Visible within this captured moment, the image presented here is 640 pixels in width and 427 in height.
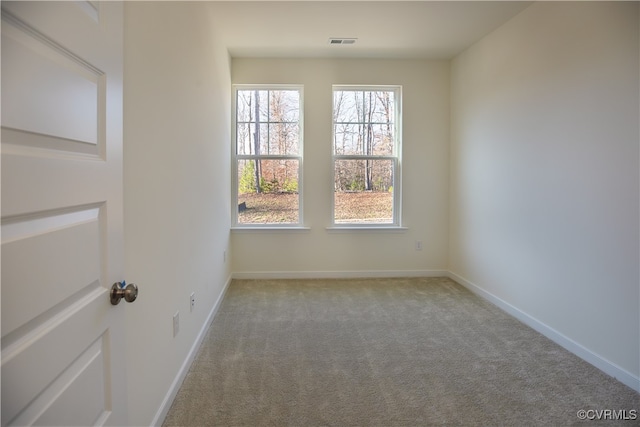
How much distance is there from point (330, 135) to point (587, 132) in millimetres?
2539

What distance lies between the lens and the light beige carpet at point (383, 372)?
170 cm

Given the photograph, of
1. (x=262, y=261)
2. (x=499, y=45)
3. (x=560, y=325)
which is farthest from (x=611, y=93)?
(x=262, y=261)

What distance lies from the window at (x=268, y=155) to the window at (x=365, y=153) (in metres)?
0.50

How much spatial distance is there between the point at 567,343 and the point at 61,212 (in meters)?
3.02

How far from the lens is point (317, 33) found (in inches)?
129

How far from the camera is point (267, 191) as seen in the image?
164 inches

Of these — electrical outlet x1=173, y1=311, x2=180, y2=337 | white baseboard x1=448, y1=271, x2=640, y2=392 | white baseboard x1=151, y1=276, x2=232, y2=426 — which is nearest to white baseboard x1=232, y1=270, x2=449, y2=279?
white baseboard x1=448, y1=271, x2=640, y2=392

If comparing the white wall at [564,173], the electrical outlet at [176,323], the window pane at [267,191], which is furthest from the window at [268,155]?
the electrical outlet at [176,323]

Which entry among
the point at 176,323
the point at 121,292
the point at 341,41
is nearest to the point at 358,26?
the point at 341,41

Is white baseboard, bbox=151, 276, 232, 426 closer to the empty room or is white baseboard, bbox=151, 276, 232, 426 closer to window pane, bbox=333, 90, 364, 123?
the empty room

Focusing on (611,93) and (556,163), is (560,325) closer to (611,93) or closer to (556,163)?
(556,163)

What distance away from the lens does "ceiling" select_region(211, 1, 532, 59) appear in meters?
2.78

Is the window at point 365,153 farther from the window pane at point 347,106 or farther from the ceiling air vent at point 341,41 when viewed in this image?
the ceiling air vent at point 341,41

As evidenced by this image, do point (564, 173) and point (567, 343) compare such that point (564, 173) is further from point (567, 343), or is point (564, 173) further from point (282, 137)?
Result: point (282, 137)
